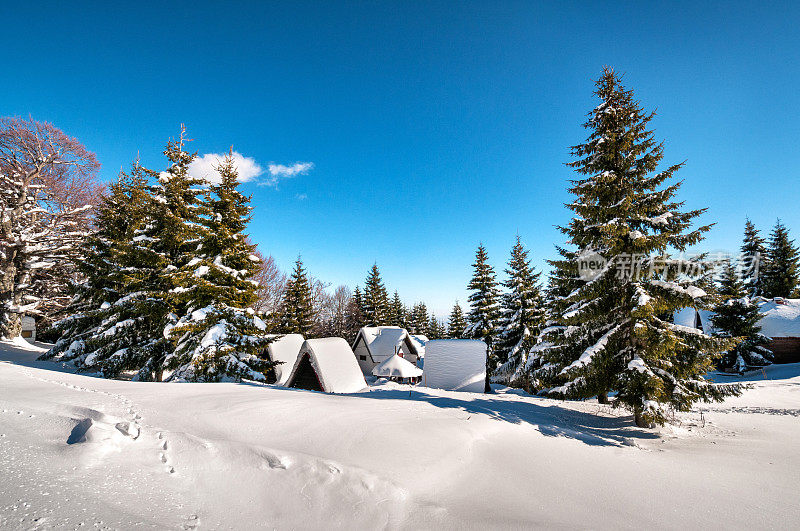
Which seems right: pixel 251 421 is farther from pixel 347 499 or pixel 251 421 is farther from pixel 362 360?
pixel 362 360

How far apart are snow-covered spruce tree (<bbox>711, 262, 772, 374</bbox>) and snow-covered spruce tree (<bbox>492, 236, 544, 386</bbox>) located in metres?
15.5

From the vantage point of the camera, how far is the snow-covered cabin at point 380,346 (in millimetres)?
37219

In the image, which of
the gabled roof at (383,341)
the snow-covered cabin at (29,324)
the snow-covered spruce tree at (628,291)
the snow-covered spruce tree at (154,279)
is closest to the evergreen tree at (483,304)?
the gabled roof at (383,341)

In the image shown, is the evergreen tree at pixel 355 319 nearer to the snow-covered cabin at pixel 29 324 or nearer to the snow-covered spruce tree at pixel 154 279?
the snow-covered spruce tree at pixel 154 279

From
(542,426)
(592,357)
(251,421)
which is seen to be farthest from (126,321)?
(592,357)

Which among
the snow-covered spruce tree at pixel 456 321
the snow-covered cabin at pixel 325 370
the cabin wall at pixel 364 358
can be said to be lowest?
the cabin wall at pixel 364 358

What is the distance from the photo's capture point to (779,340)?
28234 millimetres

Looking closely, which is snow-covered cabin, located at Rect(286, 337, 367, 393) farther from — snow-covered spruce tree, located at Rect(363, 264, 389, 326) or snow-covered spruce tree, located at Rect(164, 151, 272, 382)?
snow-covered spruce tree, located at Rect(363, 264, 389, 326)

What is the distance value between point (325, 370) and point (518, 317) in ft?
51.9

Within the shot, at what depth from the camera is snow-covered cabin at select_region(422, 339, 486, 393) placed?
21609mm

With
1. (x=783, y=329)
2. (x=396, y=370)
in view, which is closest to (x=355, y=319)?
(x=396, y=370)

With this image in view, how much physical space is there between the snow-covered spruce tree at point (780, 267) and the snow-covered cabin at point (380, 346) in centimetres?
4137

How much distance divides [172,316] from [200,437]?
11483 millimetres

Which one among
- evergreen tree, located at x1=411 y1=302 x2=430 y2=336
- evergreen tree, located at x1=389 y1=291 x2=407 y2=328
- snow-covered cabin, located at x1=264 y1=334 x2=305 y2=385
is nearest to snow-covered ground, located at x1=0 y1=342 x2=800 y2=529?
snow-covered cabin, located at x1=264 y1=334 x2=305 y2=385
